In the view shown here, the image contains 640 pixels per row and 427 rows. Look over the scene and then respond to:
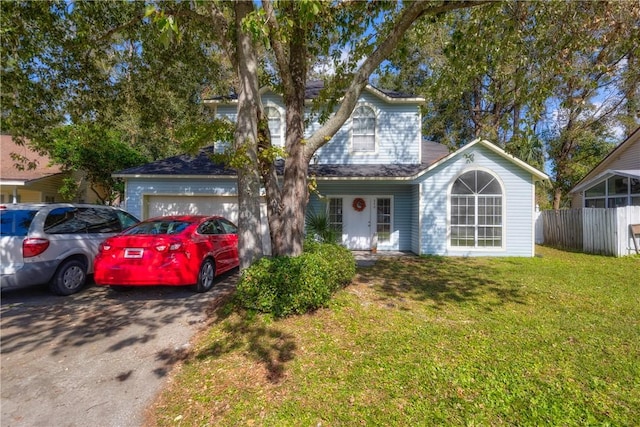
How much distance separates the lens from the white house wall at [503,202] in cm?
1087

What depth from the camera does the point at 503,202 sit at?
11.0m

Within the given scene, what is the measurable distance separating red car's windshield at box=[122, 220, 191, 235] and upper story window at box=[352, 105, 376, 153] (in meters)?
7.90

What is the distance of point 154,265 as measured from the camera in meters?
5.61

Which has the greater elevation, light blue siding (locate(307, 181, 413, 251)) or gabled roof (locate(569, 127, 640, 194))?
gabled roof (locate(569, 127, 640, 194))

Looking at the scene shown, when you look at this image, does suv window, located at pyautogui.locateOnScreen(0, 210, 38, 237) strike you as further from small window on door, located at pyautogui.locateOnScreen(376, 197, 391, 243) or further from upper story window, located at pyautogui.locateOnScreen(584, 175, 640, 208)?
upper story window, located at pyautogui.locateOnScreen(584, 175, 640, 208)

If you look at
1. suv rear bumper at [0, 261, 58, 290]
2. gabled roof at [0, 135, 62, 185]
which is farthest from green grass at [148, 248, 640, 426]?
gabled roof at [0, 135, 62, 185]

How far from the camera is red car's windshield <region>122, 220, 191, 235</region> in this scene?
6097 millimetres

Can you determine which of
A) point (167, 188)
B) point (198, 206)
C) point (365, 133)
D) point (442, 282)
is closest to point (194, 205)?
point (198, 206)

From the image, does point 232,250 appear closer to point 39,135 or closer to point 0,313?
point 0,313

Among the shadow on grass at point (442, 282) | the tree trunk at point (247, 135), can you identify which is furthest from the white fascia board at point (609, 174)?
the tree trunk at point (247, 135)

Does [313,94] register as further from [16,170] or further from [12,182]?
[16,170]

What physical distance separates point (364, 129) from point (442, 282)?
7175mm

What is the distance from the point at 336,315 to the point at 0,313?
5.54 m

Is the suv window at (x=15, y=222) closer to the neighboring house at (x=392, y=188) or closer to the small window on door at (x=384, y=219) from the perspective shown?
the neighboring house at (x=392, y=188)
